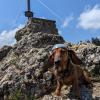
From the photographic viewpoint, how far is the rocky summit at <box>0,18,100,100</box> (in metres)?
11.8

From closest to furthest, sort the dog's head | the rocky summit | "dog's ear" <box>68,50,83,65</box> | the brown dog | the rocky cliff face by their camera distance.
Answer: the dog's head < the brown dog < "dog's ear" <box>68,50,83,65</box> < the rocky summit < the rocky cliff face

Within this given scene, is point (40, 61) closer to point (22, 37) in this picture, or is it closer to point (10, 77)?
point (10, 77)

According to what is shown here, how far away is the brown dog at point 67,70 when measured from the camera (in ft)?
32.1

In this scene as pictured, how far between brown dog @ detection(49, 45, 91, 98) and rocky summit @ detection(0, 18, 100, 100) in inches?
15.0

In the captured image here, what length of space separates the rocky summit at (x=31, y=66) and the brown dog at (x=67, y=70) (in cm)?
38

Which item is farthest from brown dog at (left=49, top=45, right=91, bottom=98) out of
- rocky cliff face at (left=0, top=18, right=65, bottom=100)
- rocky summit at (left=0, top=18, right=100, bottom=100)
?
rocky cliff face at (left=0, top=18, right=65, bottom=100)

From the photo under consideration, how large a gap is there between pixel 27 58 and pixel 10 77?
3.26ft

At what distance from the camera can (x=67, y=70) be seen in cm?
1013

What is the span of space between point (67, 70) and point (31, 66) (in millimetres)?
2485

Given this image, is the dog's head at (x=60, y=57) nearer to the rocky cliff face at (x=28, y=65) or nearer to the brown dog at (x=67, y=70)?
the brown dog at (x=67, y=70)

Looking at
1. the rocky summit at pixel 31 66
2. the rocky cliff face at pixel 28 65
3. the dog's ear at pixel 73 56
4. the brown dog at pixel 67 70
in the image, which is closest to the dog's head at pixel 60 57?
the brown dog at pixel 67 70

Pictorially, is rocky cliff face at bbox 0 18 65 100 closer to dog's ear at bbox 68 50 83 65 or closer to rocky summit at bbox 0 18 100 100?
rocky summit at bbox 0 18 100 100

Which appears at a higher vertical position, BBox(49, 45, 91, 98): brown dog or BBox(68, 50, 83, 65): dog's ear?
BBox(68, 50, 83, 65): dog's ear

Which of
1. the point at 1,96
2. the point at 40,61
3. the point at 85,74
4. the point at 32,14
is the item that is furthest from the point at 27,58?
the point at 32,14
